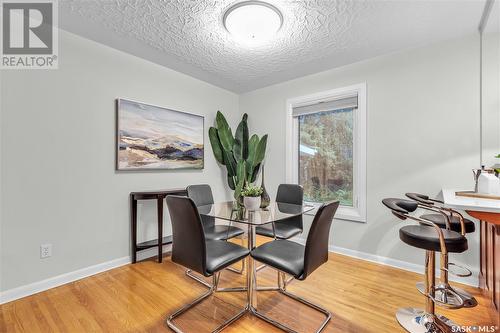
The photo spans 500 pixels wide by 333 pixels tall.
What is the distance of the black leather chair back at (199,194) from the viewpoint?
2667 mm

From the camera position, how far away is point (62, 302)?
6.52 feet

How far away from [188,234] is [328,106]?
2614 mm

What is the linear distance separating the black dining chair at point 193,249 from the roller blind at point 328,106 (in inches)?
91.6

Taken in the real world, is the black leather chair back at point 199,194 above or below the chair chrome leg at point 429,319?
above

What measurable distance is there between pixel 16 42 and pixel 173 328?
280cm

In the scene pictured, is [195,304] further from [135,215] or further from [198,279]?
[135,215]

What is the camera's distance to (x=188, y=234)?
160 cm

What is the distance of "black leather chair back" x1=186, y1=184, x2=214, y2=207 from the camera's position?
2.67 metres

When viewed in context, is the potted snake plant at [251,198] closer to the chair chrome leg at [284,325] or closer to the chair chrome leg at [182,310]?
the chair chrome leg at [284,325]

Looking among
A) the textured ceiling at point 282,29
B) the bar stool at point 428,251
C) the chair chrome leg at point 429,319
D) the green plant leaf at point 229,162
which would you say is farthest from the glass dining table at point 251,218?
the textured ceiling at point 282,29

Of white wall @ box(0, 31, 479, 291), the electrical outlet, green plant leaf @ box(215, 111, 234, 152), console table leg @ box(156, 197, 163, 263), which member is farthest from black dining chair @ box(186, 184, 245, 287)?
the electrical outlet

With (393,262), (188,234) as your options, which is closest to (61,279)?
(188,234)

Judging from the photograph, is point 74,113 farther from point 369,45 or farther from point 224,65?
point 369,45

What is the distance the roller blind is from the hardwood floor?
204 centimetres
